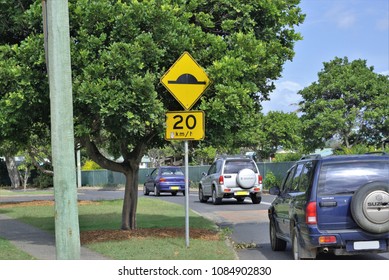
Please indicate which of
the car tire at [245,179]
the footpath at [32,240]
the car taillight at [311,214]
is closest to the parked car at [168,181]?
the car tire at [245,179]

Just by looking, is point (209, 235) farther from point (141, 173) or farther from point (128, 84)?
point (141, 173)

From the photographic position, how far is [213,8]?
13.1 metres

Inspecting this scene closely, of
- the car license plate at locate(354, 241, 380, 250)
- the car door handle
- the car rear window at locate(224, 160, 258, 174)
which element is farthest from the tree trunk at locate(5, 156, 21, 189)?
the car license plate at locate(354, 241, 380, 250)

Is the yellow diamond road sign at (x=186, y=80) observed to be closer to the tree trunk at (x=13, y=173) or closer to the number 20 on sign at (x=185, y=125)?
the number 20 on sign at (x=185, y=125)

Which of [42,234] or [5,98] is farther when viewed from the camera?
[42,234]

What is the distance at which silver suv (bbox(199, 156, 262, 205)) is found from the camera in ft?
83.9

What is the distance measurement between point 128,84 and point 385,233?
16.9 ft

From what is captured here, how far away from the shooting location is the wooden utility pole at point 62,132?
25.2ft

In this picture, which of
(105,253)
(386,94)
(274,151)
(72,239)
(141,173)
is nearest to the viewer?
(72,239)

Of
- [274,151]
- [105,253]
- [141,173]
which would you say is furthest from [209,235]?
[141,173]

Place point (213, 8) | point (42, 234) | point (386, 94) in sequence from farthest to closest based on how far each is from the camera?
1. point (386, 94)
2. point (42, 234)
3. point (213, 8)

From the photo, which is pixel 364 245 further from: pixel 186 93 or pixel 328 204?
pixel 186 93

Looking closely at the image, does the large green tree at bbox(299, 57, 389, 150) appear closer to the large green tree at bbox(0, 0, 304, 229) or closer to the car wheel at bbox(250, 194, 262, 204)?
the car wheel at bbox(250, 194, 262, 204)

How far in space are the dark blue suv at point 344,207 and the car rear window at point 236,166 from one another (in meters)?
16.3
